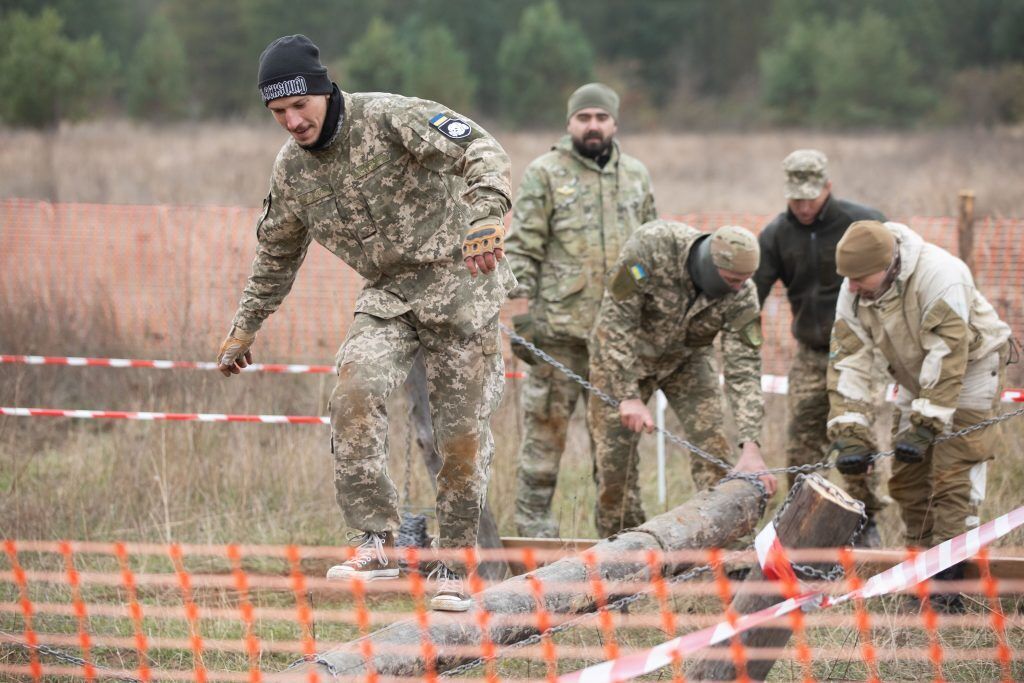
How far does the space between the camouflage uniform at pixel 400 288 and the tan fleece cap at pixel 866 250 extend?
1734mm

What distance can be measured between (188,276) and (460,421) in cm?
473

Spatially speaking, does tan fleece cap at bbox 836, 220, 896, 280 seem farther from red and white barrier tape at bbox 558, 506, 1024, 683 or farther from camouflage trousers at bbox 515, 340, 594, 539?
camouflage trousers at bbox 515, 340, 594, 539

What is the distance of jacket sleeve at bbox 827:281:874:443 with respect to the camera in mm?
5715

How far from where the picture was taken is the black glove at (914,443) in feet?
18.2

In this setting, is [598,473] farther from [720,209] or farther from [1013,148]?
[1013,148]

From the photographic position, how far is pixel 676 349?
20.5ft

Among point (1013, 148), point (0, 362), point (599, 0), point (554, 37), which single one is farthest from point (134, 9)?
point (0, 362)

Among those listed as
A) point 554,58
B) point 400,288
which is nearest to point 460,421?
point 400,288

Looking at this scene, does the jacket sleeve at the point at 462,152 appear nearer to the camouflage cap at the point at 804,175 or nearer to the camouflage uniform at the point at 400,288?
the camouflage uniform at the point at 400,288

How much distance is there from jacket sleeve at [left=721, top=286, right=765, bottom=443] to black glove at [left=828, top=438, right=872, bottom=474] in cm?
43

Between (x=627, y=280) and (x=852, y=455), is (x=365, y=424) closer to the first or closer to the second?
(x=627, y=280)

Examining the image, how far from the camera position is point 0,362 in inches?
307

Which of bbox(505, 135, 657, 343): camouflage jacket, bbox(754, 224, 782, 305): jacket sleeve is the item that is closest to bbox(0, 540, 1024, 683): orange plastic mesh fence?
bbox(505, 135, 657, 343): camouflage jacket

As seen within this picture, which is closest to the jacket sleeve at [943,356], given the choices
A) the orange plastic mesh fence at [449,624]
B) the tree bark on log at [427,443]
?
the orange plastic mesh fence at [449,624]
